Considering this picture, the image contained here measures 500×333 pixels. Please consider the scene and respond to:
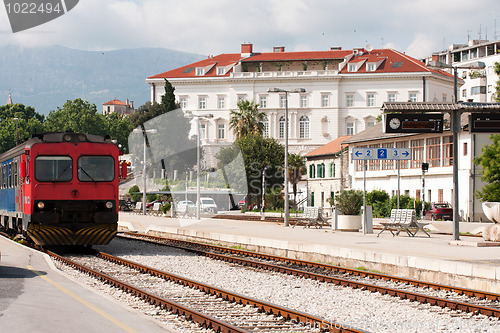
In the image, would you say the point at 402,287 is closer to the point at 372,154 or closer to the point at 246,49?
the point at 372,154

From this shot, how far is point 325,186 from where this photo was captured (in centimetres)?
8406

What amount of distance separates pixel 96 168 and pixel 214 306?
1084 centimetres

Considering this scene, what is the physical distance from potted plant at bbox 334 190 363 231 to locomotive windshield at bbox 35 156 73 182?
1589 cm

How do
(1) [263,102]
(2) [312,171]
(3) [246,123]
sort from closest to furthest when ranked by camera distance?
(2) [312,171]
(3) [246,123]
(1) [263,102]

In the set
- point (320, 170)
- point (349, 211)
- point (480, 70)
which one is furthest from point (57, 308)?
point (480, 70)

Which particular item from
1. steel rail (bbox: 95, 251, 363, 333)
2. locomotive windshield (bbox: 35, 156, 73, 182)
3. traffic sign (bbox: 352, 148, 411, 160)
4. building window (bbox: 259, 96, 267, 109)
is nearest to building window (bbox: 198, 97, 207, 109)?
building window (bbox: 259, 96, 267, 109)

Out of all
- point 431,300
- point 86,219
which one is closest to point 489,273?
point 431,300

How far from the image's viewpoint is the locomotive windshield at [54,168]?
2212cm

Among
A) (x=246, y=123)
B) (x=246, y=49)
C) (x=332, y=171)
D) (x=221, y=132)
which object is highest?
(x=246, y=49)

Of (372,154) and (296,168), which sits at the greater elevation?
(296,168)

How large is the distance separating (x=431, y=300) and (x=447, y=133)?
47.4 metres

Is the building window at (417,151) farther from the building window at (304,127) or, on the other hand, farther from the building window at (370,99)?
the building window at (304,127)

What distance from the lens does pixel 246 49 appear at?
14538cm

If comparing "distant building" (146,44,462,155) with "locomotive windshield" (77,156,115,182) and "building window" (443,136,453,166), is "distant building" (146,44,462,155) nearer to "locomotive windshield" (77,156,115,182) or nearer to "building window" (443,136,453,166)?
"building window" (443,136,453,166)
